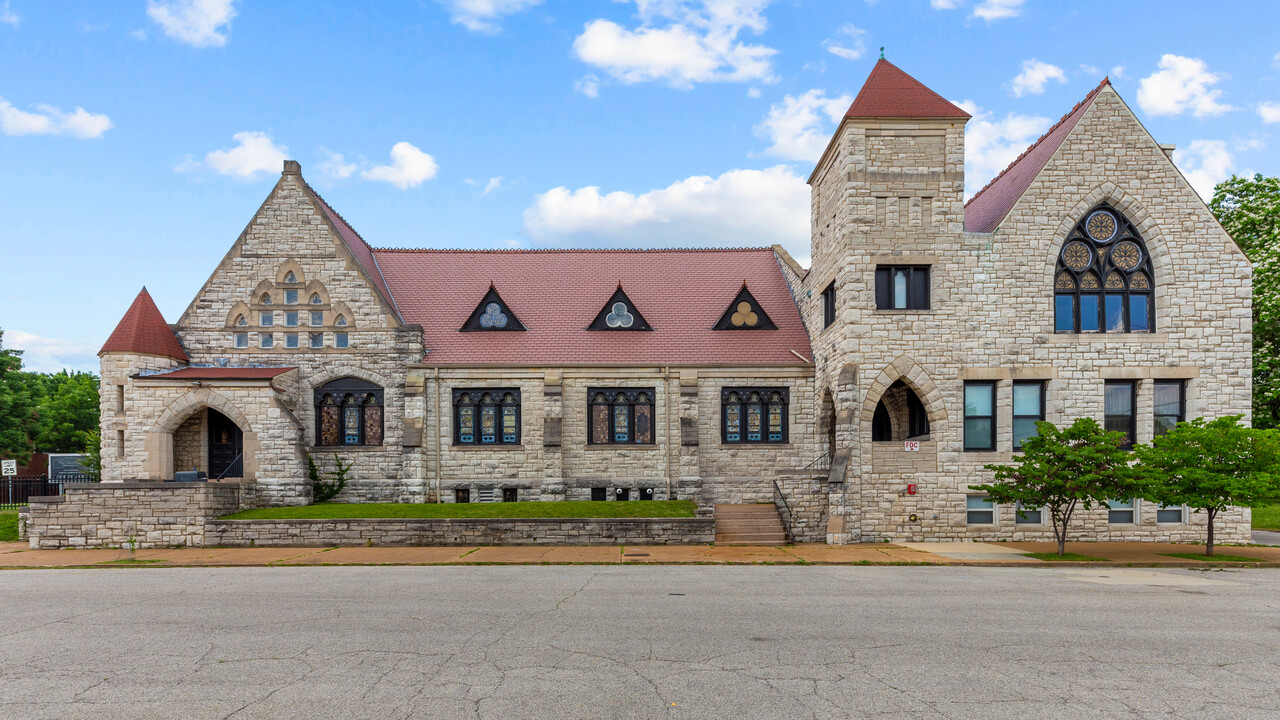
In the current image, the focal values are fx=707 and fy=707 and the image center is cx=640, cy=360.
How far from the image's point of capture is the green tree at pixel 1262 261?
26.6 m

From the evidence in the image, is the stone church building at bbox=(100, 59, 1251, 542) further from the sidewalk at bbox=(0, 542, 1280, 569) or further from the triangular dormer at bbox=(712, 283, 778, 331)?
the sidewalk at bbox=(0, 542, 1280, 569)

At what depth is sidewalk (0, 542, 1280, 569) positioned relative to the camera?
17109mm

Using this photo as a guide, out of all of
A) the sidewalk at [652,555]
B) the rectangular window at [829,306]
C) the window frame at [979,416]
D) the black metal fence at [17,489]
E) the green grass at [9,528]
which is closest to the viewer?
the sidewalk at [652,555]

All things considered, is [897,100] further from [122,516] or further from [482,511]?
[122,516]

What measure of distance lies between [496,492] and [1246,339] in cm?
2401

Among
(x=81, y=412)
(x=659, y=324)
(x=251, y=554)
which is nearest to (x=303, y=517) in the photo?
(x=251, y=554)

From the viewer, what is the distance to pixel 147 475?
73.6 feet

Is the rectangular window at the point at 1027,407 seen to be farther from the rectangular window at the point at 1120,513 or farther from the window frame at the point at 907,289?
the window frame at the point at 907,289

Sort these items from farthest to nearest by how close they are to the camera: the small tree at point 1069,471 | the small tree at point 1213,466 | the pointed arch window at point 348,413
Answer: the pointed arch window at point 348,413
the small tree at point 1069,471
the small tree at point 1213,466

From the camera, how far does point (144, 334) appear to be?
23.3 m

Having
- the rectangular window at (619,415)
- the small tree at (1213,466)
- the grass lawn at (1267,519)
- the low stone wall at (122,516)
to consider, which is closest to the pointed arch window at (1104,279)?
the small tree at (1213,466)

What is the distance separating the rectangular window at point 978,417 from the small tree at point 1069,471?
269 cm

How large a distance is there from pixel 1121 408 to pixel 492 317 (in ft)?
69.1

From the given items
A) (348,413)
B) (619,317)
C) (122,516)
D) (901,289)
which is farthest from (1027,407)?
(122,516)
